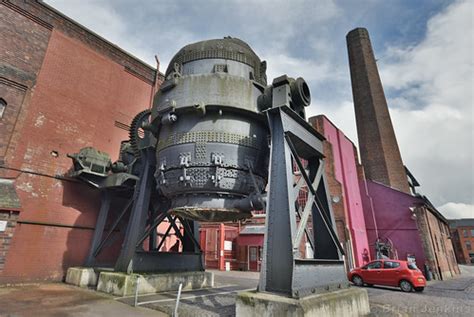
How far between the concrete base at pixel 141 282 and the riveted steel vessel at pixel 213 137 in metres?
2.43

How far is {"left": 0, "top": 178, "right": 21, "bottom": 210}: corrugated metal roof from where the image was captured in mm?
8602

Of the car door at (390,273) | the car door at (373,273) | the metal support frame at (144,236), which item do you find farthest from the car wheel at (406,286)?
the metal support frame at (144,236)

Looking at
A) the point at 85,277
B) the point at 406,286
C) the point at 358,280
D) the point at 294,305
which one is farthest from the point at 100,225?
the point at 406,286

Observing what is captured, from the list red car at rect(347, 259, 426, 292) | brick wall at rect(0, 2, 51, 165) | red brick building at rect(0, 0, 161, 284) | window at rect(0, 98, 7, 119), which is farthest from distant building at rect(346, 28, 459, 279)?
window at rect(0, 98, 7, 119)

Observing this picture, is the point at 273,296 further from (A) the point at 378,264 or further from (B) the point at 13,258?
(A) the point at 378,264

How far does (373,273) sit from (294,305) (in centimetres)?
1076

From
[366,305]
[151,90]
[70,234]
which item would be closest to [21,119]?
[70,234]

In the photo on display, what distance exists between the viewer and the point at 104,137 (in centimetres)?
1291

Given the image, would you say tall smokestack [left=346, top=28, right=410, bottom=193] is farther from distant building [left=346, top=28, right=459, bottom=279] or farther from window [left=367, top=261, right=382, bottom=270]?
window [left=367, top=261, right=382, bottom=270]

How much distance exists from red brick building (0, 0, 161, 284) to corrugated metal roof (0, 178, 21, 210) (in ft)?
0.09

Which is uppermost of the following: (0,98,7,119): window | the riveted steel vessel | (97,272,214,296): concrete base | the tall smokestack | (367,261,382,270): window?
the tall smokestack

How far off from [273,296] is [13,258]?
31.1ft

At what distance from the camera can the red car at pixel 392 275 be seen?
11359 millimetres

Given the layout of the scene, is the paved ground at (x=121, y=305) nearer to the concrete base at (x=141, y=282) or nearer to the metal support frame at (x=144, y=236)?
the concrete base at (x=141, y=282)
